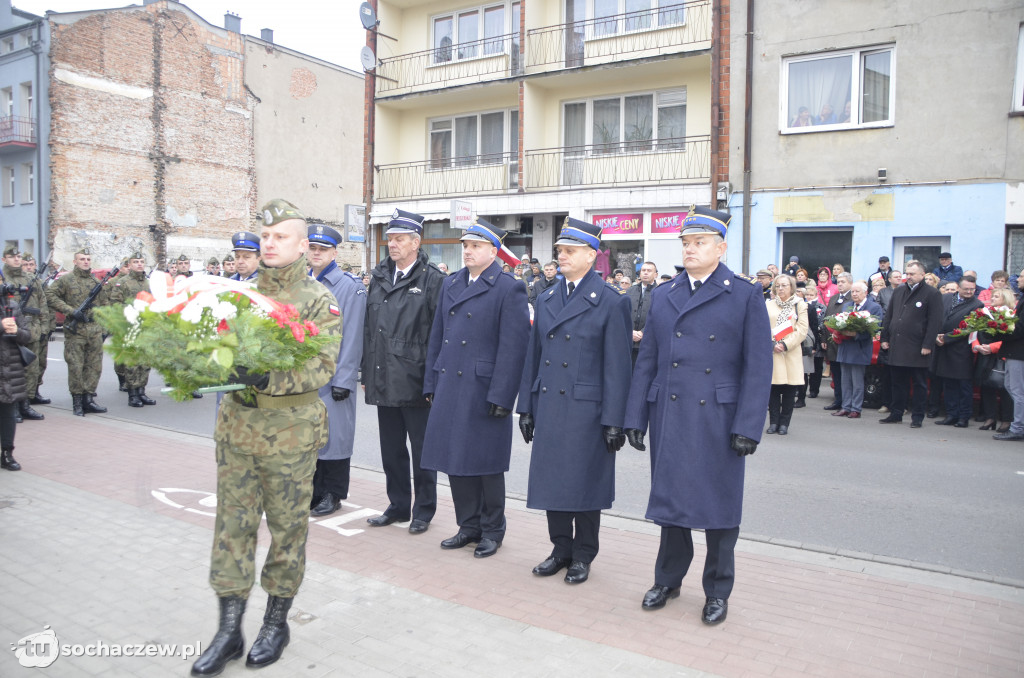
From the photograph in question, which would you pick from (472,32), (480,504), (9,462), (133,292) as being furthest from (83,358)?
(472,32)

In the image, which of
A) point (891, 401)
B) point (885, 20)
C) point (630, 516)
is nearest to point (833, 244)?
point (885, 20)

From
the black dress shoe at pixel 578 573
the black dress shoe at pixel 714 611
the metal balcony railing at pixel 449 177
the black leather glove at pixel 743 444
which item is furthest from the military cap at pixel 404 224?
the metal balcony railing at pixel 449 177

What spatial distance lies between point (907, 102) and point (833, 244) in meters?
3.17

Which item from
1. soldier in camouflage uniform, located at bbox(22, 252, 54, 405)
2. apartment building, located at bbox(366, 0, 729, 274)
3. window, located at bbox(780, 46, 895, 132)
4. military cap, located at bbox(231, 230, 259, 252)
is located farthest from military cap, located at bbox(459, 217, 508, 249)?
window, located at bbox(780, 46, 895, 132)

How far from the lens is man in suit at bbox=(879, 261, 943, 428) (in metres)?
11.6

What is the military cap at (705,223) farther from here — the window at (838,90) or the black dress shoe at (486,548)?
the window at (838,90)

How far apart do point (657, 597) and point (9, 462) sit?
666cm

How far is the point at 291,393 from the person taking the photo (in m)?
3.99

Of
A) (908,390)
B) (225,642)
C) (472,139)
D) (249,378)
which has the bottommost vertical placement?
(225,642)

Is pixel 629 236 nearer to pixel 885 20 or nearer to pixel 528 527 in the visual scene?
pixel 885 20

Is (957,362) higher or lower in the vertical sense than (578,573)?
higher

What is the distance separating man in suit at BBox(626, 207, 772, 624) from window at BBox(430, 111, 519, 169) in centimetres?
1962

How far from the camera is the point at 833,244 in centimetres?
1788

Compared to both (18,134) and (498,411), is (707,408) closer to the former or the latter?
(498,411)
